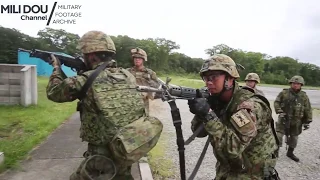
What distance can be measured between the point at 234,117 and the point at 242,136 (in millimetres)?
129

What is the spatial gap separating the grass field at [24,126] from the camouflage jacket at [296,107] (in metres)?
4.99

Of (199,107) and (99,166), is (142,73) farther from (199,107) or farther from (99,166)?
(199,107)

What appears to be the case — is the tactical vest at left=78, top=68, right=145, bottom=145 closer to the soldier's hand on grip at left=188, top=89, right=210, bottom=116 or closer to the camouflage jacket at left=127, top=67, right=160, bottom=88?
the soldier's hand on grip at left=188, top=89, right=210, bottom=116

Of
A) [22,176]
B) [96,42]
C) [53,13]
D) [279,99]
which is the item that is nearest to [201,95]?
[96,42]

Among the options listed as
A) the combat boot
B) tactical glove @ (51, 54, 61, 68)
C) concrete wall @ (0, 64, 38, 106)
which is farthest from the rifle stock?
concrete wall @ (0, 64, 38, 106)

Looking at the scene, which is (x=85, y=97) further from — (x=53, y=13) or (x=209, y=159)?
(x=53, y=13)

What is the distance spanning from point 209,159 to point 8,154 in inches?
140

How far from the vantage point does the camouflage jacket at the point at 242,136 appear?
74.6 inches

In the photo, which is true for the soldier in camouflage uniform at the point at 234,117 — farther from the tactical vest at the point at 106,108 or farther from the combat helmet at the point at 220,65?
the tactical vest at the point at 106,108

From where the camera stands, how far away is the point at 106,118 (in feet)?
8.37

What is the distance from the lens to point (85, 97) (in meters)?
2.60

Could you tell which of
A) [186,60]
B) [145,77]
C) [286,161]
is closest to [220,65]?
Result: [145,77]

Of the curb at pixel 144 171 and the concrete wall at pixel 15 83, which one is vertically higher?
the concrete wall at pixel 15 83

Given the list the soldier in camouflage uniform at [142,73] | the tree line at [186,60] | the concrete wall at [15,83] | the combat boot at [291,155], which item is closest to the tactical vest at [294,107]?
the combat boot at [291,155]
